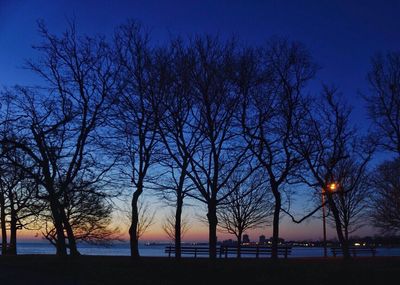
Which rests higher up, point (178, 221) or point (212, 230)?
point (178, 221)

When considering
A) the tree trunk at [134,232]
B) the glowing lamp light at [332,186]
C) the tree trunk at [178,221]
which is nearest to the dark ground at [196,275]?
the tree trunk at [134,232]

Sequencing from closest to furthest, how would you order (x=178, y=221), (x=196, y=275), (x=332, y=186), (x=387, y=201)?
(x=196, y=275) → (x=178, y=221) → (x=332, y=186) → (x=387, y=201)

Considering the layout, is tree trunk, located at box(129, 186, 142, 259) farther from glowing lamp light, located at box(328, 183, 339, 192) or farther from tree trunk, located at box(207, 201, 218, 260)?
glowing lamp light, located at box(328, 183, 339, 192)

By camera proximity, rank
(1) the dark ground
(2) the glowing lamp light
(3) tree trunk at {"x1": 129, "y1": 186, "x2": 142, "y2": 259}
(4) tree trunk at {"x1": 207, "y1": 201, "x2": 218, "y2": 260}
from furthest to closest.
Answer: (2) the glowing lamp light < (3) tree trunk at {"x1": 129, "y1": 186, "x2": 142, "y2": 259} < (4) tree trunk at {"x1": 207, "y1": 201, "x2": 218, "y2": 260} < (1) the dark ground

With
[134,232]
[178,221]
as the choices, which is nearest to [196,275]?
[178,221]

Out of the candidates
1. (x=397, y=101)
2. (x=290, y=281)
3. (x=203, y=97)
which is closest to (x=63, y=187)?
(x=203, y=97)

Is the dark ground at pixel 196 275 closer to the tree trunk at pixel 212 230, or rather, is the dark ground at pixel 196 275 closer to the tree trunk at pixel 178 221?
the tree trunk at pixel 212 230

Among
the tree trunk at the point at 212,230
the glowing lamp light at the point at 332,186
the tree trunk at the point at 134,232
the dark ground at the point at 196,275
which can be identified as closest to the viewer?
the dark ground at the point at 196,275

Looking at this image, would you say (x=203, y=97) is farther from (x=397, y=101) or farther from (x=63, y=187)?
(x=397, y=101)

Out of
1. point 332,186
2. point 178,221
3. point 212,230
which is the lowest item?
point 212,230

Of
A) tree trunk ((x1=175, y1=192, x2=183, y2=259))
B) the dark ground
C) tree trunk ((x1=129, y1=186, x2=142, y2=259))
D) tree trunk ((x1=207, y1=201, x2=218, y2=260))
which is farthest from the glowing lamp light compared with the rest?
tree trunk ((x1=129, y1=186, x2=142, y2=259))

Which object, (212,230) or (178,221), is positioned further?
(178,221)

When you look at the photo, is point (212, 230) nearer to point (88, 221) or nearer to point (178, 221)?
point (178, 221)

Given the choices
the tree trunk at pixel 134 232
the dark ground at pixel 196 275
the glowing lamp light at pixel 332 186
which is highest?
the glowing lamp light at pixel 332 186
